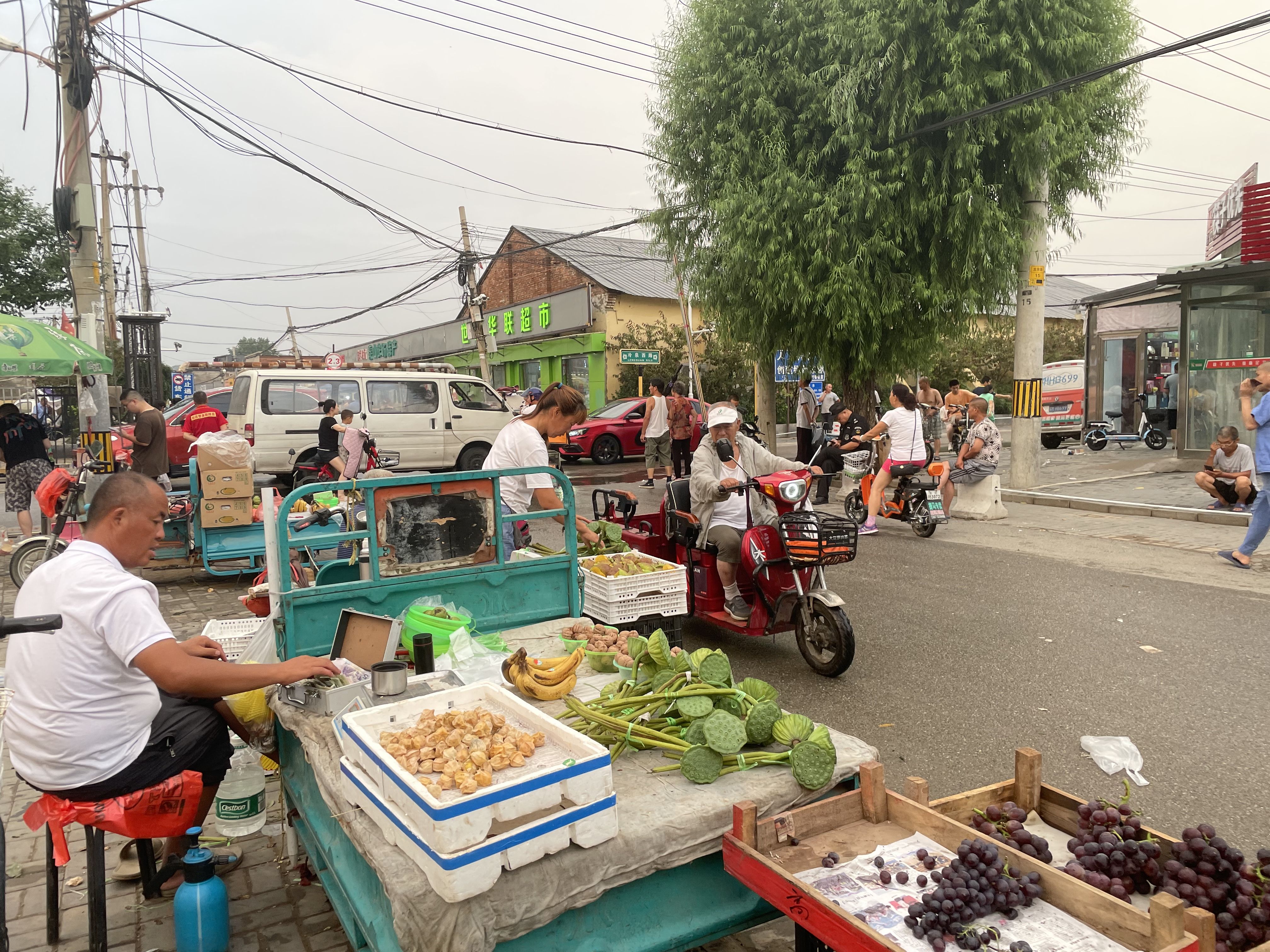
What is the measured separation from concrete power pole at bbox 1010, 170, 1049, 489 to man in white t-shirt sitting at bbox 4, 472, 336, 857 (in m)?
13.2

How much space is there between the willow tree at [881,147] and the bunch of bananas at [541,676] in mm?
11108

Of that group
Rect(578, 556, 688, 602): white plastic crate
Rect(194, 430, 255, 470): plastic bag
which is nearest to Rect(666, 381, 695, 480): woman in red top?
Rect(194, 430, 255, 470): plastic bag

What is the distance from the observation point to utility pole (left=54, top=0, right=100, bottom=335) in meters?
10.7

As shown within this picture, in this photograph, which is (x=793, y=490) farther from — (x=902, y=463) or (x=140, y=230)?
(x=140, y=230)

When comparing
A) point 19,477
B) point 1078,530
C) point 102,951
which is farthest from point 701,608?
point 19,477

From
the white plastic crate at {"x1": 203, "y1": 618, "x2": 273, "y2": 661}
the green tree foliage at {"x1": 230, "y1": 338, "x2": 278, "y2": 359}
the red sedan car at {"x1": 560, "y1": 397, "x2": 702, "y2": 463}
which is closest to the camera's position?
the white plastic crate at {"x1": 203, "y1": 618, "x2": 273, "y2": 661}

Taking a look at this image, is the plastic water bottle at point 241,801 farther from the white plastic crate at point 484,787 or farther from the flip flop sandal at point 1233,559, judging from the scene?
the flip flop sandal at point 1233,559

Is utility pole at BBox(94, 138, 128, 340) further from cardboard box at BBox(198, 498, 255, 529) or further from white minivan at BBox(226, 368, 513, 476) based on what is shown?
cardboard box at BBox(198, 498, 255, 529)

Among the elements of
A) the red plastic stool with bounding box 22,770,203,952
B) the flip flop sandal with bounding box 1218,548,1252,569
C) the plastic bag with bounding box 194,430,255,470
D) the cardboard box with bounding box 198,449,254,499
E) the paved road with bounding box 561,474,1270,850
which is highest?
the plastic bag with bounding box 194,430,255,470

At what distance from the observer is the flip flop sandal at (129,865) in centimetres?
359

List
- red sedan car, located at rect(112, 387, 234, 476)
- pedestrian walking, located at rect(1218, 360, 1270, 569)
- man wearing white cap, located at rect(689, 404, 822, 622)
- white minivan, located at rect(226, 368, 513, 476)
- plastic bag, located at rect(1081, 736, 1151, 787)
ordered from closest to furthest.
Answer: plastic bag, located at rect(1081, 736, 1151, 787) → man wearing white cap, located at rect(689, 404, 822, 622) → pedestrian walking, located at rect(1218, 360, 1270, 569) → red sedan car, located at rect(112, 387, 234, 476) → white minivan, located at rect(226, 368, 513, 476)

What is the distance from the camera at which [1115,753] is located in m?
3.45

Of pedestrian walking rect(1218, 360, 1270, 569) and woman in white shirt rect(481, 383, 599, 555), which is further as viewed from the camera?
pedestrian walking rect(1218, 360, 1270, 569)

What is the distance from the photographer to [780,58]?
45.1ft
